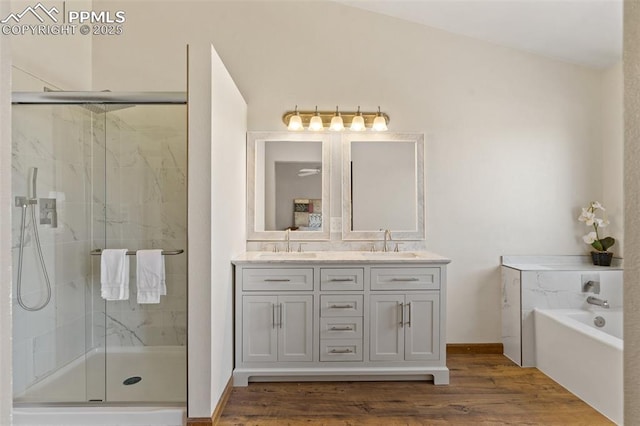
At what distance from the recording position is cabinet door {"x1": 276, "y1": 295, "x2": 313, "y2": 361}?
277 cm

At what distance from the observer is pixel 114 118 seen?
282cm

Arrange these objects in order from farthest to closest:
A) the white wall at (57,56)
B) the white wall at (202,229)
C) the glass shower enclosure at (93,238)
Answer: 1. the white wall at (57,56)
2. the glass shower enclosure at (93,238)
3. the white wall at (202,229)

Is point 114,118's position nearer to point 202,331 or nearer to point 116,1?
point 116,1

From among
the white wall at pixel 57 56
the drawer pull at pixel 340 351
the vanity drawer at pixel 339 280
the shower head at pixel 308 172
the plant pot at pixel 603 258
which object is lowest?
the drawer pull at pixel 340 351

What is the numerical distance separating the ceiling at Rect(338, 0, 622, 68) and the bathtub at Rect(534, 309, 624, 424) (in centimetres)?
211

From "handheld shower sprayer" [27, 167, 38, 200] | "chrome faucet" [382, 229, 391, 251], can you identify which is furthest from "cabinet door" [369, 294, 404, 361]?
"handheld shower sprayer" [27, 167, 38, 200]

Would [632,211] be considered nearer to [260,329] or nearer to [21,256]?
[260,329]

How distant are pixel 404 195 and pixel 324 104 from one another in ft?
3.50

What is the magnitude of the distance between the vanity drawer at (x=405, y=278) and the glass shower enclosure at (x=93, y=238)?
1384 mm

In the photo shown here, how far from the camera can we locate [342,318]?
9.15ft

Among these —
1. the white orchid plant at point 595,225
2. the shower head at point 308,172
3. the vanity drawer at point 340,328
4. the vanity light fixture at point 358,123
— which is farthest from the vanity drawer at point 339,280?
the white orchid plant at point 595,225

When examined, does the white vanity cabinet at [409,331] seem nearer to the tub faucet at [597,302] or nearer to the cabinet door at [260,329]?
the cabinet door at [260,329]

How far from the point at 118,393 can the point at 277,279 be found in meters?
1.23

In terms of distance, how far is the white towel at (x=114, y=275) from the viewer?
2533 millimetres
